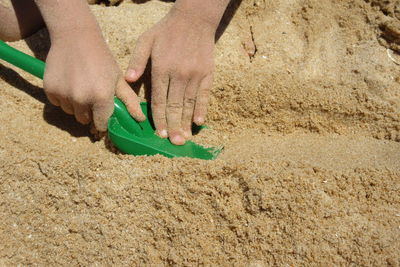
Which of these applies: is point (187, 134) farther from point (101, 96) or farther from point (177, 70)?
point (101, 96)

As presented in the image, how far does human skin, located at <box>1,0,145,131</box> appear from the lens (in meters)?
1.26

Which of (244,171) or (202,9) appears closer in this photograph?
(244,171)

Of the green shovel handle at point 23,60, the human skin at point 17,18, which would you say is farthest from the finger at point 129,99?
the human skin at point 17,18

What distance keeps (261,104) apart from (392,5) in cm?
65

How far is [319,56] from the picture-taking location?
4.94 feet

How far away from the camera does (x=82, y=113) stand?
1.30m

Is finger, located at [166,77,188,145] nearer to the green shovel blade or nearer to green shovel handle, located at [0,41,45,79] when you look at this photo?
the green shovel blade

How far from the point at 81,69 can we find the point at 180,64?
0.33 meters

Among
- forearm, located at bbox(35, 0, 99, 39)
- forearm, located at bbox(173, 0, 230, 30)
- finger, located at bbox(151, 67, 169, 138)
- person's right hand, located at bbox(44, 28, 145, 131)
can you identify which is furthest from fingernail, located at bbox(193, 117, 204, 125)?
forearm, located at bbox(35, 0, 99, 39)

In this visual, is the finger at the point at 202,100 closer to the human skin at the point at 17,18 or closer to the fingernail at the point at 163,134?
the fingernail at the point at 163,134

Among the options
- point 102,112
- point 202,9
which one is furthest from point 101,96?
point 202,9

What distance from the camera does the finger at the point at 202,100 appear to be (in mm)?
1402

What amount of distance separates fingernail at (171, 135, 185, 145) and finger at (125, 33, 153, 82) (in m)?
0.25

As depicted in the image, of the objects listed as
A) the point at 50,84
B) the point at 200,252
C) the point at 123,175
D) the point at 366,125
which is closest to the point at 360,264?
the point at 200,252
